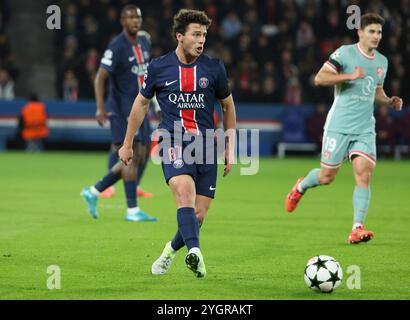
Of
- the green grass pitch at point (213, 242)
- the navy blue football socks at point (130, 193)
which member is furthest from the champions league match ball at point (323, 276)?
the navy blue football socks at point (130, 193)

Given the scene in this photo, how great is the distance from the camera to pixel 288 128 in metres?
24.0

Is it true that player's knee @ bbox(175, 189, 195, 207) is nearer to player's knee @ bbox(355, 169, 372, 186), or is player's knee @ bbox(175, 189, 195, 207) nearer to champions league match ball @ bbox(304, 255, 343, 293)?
champions league match ball @ bbox(304, 255, 343, 293)

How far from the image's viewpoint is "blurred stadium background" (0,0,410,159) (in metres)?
24.1

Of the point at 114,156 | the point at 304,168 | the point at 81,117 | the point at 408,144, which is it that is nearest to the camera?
the point at 114,156

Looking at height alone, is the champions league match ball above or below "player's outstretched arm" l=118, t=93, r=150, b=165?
below

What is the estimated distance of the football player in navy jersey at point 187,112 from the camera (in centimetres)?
785

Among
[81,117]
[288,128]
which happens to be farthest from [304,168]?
[81,117]

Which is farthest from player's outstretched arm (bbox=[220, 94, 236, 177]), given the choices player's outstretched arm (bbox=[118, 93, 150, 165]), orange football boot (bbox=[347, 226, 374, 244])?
orange football boot (bbox=[347, 226, 374, 244])

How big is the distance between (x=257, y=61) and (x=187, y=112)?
688 inches

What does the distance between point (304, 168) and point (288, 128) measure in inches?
143

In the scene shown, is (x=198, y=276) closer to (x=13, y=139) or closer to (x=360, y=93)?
(x=360, y=93)

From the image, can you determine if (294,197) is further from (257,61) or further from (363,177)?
(257,61)

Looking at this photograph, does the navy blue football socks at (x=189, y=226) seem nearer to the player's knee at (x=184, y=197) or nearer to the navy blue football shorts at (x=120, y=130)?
the player's knee at (x=184, y=197)
